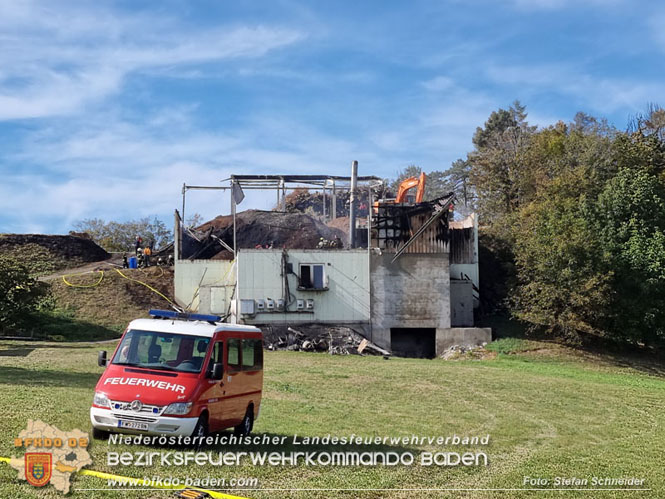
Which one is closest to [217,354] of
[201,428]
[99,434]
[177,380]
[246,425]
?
[177,380]

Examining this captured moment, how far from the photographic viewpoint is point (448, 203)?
1590 inches

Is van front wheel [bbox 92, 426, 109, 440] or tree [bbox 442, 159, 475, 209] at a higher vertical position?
tree [bbox 442, 159, 475, 209]

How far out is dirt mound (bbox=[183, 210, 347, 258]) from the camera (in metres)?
49.4

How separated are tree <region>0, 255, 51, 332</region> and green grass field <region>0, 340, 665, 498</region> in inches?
126

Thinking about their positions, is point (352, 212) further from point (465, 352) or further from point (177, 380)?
point (177, 380)

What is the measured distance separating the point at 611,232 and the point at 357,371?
2019 cm

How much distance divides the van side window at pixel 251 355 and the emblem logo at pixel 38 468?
4565 millimetres

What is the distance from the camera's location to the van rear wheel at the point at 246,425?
42.7 ft

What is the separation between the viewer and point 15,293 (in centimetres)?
3531

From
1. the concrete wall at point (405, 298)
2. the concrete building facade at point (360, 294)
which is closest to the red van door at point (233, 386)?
the concrete building facade at point (360, 294)

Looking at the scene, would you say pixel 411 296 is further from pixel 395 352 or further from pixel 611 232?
pixel 611 232

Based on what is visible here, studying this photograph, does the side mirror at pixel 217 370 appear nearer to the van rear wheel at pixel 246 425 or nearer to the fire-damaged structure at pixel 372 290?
the van rear wheel at pixel 246 425

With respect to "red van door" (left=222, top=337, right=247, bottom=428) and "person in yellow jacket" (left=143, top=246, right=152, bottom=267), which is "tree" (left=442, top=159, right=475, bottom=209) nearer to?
"person in yellow jacket" (left=143, top=246, right=152, bottom=267)

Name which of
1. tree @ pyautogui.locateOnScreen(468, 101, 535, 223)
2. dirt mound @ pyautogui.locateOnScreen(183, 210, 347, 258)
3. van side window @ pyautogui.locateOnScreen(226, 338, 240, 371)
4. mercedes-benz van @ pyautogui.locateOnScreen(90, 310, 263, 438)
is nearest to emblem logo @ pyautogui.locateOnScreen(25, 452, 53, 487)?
mercedes-benz van @ pyautogui.locateOnScreen(90, 310, 263, 438)
